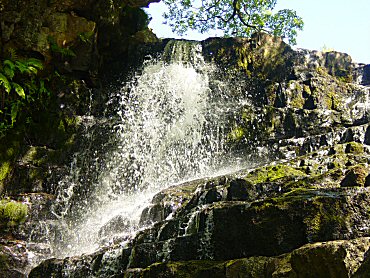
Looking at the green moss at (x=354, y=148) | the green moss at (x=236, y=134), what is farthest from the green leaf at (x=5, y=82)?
the green moss at (x=354, y=148)

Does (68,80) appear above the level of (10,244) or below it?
above

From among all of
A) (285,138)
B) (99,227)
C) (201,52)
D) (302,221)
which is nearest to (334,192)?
(302,221)

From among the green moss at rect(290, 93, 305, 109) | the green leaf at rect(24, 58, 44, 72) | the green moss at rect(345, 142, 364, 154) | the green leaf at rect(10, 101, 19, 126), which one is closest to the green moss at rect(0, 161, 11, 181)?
the green leaf at rect(10, 101, 19, 126)

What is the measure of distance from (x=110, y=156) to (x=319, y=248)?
8.47 metres

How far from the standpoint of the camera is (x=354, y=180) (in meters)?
6.13

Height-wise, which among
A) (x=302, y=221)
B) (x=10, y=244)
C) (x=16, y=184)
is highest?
(x=302, y=221)

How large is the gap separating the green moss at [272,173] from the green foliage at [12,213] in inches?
174

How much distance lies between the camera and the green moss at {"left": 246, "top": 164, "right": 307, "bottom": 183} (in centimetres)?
792

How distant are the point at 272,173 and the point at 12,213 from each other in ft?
16.5

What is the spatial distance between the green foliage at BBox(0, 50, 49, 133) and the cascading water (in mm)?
1960

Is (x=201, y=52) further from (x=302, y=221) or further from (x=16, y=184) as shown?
(x=302, y=221)

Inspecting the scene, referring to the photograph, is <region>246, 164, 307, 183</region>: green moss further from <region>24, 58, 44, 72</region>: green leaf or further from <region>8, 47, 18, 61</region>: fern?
<region>8, 47, 18, 61</region>: fern

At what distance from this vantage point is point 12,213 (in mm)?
8273

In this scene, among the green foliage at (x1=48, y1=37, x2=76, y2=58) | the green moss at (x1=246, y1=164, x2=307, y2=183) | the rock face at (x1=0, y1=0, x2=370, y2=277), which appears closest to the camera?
the rock face at (x1=0, y1=0, x2=370, y2=277)
